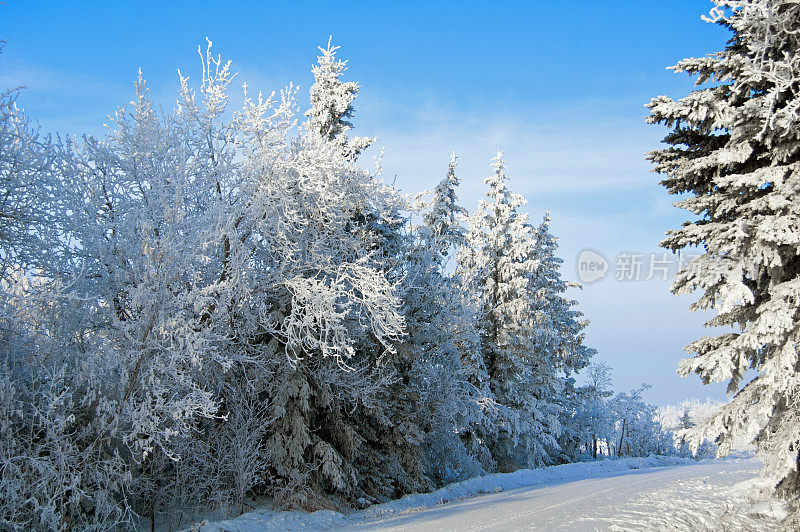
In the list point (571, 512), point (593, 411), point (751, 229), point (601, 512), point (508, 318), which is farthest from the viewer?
point (593, 411)

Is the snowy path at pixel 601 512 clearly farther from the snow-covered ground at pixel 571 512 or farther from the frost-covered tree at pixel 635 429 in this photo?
the frost-covered tree at pixel 635 429

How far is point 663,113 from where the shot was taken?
10.5 metres

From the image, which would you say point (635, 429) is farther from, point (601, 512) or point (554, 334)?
point (601, 512)

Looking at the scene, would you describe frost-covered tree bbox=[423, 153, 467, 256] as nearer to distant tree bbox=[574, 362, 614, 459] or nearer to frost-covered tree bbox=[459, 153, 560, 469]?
frost-covered tree bbox=[459, 153, 560, 469]

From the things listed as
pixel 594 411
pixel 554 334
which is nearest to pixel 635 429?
pixel 594 411

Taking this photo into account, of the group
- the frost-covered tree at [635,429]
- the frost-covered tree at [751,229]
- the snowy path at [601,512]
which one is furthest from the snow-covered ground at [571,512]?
the frost-covered tree at [635,429]

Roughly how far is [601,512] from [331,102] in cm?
1675

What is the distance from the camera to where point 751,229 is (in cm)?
916

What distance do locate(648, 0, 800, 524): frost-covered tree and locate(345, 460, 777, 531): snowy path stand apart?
4.02 feet

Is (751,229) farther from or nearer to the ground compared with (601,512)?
farther from the ground

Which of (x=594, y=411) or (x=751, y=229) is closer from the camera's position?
(x=751, y=229)

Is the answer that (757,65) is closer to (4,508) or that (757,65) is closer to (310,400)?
(310,400)

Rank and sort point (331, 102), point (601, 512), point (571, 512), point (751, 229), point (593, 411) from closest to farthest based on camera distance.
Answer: point (751, 229) < point (601, 512) < point (571, 512) < point (331, 102) < point (593, 411)

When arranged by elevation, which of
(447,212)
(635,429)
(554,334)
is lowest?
(635,429)
